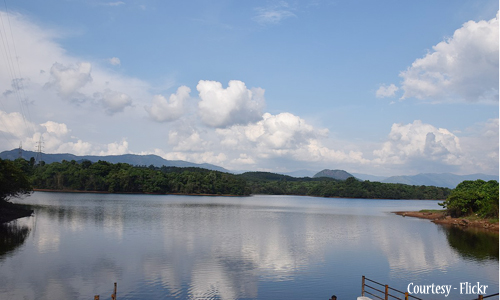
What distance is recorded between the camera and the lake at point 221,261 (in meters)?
25.8

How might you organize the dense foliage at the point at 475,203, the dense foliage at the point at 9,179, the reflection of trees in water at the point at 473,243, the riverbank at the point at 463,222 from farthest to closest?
the dense foliage at the point at 475,203, the riverbank at the point at 463,222, the dense foliage at the point at 9,179, the reflection of trees in water at the point at 473,243

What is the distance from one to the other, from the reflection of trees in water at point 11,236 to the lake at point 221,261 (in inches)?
3.8

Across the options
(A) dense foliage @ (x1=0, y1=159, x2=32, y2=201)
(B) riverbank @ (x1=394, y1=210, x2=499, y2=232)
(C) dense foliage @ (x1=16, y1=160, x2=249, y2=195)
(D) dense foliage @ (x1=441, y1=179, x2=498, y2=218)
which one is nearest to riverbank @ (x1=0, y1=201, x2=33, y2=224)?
(A) dense foliage @ (x1=0, y1=159, x2=32, y2=201)

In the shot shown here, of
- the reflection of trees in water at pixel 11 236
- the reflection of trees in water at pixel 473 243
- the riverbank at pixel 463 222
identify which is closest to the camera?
the reflection of trees in water at pixel 11 236

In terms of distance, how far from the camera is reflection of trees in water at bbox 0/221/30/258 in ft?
119

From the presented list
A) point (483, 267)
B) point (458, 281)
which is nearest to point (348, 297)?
point (458, 281)

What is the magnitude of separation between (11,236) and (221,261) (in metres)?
25.5

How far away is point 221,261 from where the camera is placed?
112ft

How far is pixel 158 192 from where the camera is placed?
7534 inches

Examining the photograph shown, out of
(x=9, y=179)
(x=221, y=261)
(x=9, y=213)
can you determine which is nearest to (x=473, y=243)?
(x=221, y=261)

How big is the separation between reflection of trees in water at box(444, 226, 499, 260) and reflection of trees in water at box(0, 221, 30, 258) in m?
45.9

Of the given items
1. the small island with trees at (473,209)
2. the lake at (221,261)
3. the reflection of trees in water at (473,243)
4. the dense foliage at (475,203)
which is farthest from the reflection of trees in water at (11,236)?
the dense foliage at (475,203)

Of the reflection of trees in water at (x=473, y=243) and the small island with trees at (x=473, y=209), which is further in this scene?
the small island with trees at (x=473, y=209)

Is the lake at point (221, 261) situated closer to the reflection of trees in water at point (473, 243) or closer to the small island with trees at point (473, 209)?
the reflection of trees in water at point (473, 243)
